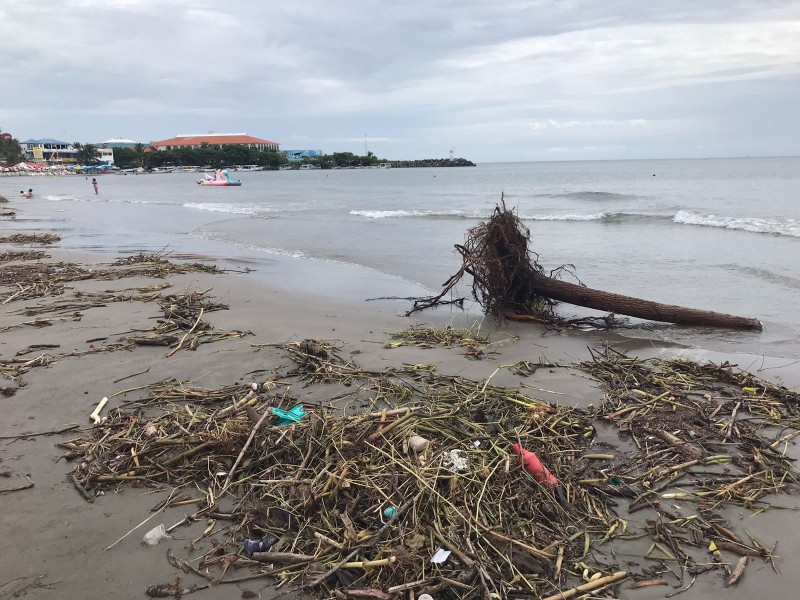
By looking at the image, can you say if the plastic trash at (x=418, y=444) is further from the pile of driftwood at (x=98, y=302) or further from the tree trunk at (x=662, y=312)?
the tree trunk at (x=662, y=312)

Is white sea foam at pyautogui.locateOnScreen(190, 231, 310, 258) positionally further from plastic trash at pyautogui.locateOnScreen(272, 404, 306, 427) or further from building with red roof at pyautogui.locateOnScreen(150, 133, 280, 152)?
building with red roof at pyautogui.locateOnScreen(150, 133, 280, 152)

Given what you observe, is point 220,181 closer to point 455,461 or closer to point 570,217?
point 570,217

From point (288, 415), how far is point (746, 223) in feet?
72.3

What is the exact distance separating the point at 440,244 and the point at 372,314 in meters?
9.60

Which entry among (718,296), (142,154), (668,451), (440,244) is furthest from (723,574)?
(142,154)

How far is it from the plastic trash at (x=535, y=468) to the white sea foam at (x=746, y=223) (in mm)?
18693

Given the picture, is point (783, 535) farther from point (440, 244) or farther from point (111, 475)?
point (440, 244)

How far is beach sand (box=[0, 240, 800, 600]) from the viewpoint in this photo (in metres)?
2.76

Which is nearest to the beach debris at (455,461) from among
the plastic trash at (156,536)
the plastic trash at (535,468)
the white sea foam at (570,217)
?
the plastic trash at (535,468)

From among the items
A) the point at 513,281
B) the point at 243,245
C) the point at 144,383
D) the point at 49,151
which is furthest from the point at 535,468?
the point at 49,151

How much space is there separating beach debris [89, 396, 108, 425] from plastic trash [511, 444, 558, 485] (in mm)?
3314

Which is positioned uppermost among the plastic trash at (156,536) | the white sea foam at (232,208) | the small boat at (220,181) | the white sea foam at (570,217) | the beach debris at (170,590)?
the small boat at (220,181)

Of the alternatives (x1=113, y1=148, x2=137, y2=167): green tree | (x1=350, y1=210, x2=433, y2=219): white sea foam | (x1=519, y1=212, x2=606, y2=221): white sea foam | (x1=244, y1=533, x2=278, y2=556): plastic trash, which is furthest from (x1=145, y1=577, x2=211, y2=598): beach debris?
(x1=113, y1=148, x2=137, y2=167): green tree

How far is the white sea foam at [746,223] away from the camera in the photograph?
18516 mm
